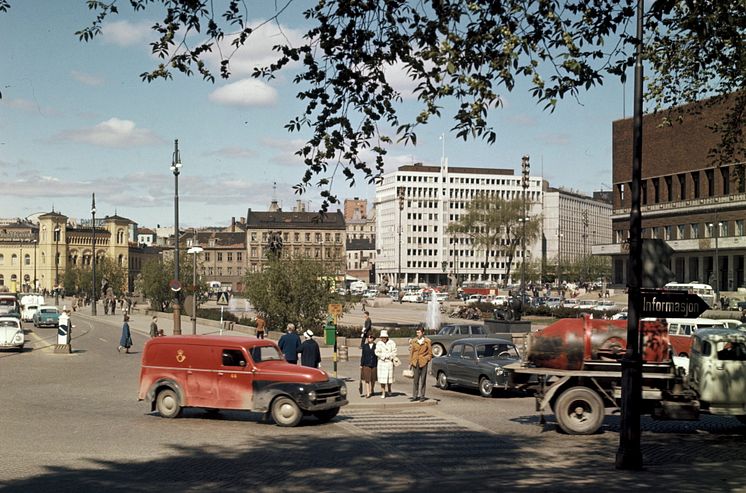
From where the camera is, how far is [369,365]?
2358 cm

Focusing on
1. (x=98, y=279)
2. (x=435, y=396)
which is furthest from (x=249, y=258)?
(x=435, y=396)

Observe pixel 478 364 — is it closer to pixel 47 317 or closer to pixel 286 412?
pixel 286 412

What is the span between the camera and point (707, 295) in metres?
74.6

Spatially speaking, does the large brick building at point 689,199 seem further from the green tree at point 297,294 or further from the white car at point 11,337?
the white car at point 11,337

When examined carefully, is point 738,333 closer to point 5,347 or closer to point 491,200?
point 5,347

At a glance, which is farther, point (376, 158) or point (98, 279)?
point (98, 279)

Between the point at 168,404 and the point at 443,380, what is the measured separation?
30.9 ft

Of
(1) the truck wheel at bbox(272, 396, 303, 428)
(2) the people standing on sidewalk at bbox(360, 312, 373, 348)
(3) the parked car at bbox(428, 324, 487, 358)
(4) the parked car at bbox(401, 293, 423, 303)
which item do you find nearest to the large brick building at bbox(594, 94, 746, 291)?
(4) the parked car at bbox(401, 293, 423, 303)

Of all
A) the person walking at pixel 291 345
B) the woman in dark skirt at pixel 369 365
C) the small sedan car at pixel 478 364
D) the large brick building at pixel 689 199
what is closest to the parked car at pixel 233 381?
the person walking at pixel 291 345

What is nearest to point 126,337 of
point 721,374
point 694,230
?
point 721,374

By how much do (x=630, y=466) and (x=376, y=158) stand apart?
20.5 ft

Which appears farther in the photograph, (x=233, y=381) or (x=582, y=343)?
(x=233, y=381)

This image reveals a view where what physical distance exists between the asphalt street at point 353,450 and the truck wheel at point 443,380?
1.64 meters

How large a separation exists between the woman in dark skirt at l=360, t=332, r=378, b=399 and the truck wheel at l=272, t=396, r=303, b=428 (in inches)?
183
